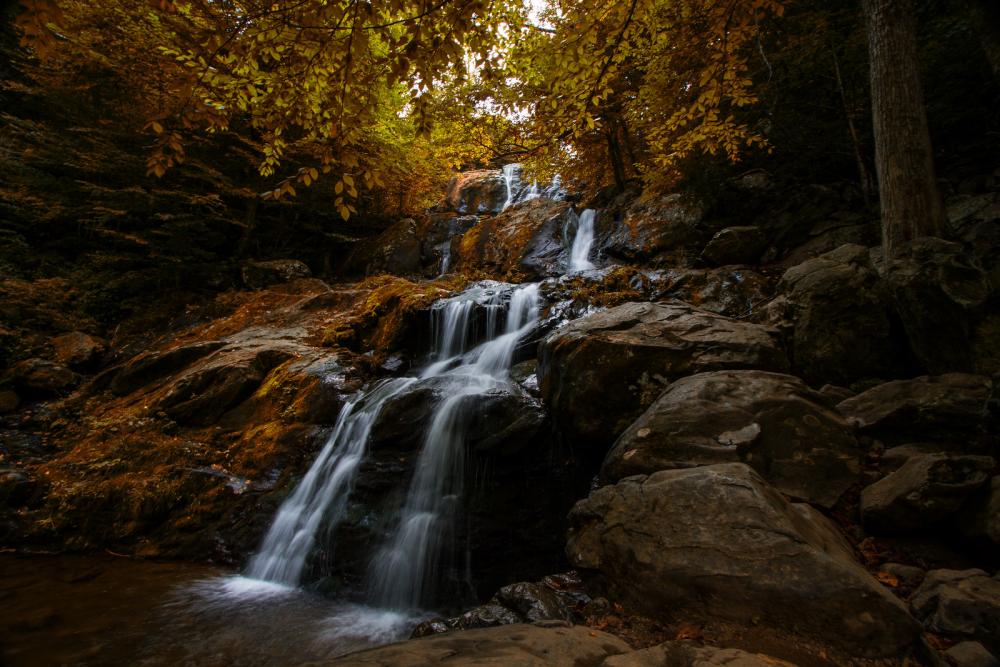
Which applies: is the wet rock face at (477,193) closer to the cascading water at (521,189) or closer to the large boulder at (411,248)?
the cascading water at (521,189)

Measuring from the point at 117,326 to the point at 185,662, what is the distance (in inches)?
445

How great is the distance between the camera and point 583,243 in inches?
432

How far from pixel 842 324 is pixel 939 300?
73 cm

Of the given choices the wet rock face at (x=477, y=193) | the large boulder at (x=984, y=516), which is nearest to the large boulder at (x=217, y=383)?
the large boulder at (x=984, y=516)

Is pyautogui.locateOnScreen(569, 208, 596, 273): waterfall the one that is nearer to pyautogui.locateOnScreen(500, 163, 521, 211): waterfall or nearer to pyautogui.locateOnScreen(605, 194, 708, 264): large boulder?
pyautogui.locateOnScreen(605, 194, 708, 264): large boulder

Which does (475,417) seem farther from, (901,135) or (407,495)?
(901,135)

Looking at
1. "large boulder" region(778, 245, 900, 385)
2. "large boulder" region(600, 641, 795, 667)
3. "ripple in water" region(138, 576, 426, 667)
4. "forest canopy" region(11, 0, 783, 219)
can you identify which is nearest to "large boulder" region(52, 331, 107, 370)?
"forest canopy" region(11, 0, 783, 219)

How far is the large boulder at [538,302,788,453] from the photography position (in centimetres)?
434

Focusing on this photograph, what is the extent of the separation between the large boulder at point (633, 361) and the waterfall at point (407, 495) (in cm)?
148

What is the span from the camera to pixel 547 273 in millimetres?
10742

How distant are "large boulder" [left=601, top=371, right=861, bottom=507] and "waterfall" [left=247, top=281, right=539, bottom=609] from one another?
226cm

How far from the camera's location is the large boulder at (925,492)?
2439 millimetres

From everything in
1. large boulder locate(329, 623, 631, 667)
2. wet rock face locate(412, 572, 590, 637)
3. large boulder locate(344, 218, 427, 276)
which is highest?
large boulder locate(344, 218, 427, 276)

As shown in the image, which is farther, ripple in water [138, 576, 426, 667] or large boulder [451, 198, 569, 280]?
large boulder [451, 198, 569, 280]
